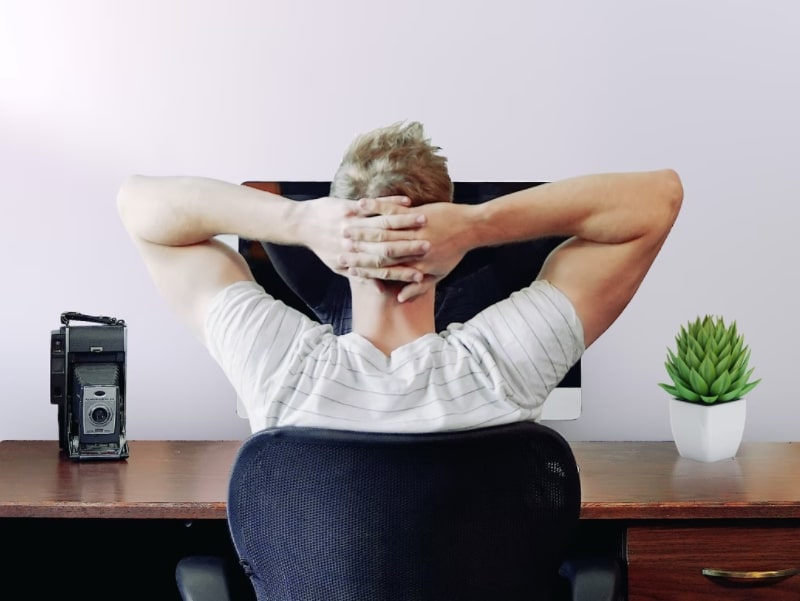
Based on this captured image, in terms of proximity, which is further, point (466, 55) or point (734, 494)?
point (466, 55)

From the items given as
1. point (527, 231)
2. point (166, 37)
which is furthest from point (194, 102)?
point (527, 231)

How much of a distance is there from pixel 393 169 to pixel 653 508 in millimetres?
683

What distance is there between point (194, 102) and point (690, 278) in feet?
3.86

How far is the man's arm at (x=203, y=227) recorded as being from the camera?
3.91ft

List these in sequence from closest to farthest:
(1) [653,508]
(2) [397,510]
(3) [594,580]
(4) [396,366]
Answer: (2) [397,510]
(4) [396,366]
(3) [594,580]
(1) [653,508]

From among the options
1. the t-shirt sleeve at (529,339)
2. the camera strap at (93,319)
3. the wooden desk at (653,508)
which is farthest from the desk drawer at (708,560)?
the camera strap at (93,319)

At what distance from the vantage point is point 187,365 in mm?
2102

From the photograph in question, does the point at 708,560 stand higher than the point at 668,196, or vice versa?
the point at 668,196

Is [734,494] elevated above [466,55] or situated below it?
below

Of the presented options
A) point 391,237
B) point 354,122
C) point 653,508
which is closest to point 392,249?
point 391,237

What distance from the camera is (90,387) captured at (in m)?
1.79

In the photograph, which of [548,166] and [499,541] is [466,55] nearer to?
[548,166]

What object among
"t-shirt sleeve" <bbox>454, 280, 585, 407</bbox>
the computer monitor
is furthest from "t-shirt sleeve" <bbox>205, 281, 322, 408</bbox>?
the computer monitor

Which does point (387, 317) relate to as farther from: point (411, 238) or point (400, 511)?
point (400, 511)
